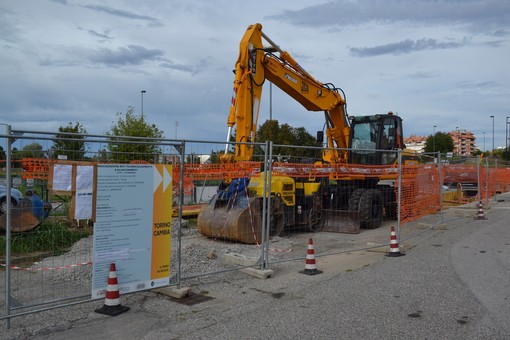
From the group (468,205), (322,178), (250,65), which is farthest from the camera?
(468,205)

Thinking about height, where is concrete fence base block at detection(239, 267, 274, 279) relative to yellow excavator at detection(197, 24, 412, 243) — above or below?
below

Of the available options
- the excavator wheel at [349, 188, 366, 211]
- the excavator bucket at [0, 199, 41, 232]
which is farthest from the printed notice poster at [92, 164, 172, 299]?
the excavator wheel at [349, 188, 366, 211]

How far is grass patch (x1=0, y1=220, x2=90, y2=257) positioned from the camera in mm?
6448

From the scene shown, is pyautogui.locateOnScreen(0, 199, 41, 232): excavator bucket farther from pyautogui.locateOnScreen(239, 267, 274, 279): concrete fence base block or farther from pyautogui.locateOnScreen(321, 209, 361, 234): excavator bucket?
pyautogui.locateOnScreen(321, 209, 361, 234): excavator bucket

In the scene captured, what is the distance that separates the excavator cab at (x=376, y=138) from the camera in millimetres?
15367

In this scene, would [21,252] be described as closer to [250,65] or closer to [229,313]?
[229,313]

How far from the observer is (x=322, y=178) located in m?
13.6

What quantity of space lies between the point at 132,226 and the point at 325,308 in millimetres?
2663

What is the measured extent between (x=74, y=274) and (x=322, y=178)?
8110mm

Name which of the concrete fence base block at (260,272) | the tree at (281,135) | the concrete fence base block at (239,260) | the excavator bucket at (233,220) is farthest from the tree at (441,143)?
the concrete fence base block at (260,272)

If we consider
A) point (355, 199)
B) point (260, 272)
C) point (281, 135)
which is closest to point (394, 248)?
point (260, 272)

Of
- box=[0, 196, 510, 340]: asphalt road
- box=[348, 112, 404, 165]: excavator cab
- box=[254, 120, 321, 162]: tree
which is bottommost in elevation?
box=[0, 196, 510, 340]: asphalt road

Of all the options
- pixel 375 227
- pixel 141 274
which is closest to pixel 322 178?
pixel 375 227

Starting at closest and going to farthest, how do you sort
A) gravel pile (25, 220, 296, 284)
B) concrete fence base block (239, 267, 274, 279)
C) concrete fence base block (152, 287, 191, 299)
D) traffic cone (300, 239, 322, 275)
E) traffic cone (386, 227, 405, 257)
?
concrete fence base block (152, 287, 191, 299), gravel pile (25, 220, 296, 284), concrete fence base block (239, 267, 274, 279), traffic cone (300, 239, 322, 275), traffic cone (386, 227, 405, 257)
